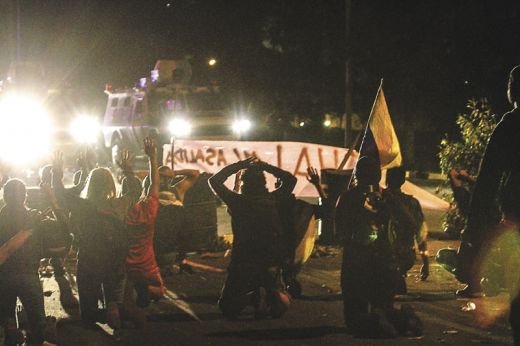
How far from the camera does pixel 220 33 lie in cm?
3781

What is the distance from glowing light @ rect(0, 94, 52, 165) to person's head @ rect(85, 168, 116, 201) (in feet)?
45.3

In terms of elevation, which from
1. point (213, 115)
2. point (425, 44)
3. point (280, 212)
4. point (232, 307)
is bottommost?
point (232, 307)

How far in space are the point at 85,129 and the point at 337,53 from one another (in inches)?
352

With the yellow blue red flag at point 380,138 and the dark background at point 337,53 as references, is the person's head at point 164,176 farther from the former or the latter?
the dark background at point 337,53

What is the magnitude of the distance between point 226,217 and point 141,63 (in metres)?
36.0

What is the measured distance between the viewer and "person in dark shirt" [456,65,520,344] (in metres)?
4.92

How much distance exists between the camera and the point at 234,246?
8453 millimetres

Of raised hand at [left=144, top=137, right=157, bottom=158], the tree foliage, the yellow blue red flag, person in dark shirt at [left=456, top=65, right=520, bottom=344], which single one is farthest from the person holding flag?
the tree foliage

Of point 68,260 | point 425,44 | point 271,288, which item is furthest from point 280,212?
point 425,44

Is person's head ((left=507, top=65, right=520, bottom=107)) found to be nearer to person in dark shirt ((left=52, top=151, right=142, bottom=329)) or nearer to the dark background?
person in dark shirt ((left=52, top=151, right=142, bottom=329))

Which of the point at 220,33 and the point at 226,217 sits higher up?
the point at 220,33

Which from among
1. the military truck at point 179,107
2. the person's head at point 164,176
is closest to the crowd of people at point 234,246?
the person's head at point 164,176

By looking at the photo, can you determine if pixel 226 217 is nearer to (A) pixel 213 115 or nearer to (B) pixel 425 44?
(A) pixel 213 115

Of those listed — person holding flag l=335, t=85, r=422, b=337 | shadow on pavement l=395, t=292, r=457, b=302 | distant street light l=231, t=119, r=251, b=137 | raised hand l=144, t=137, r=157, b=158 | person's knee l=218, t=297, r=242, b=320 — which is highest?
distant street light l=231, t=119, r=251, b=137
